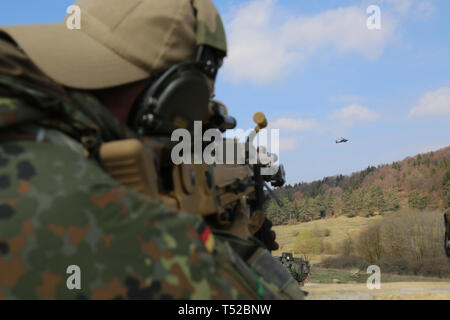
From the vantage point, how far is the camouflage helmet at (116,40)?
1.55 m

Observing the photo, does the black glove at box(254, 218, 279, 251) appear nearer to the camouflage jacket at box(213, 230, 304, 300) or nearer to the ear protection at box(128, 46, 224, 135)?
the camouflage jacket at box(213, 230, 304, 300)

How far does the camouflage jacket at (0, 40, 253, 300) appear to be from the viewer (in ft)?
3.51

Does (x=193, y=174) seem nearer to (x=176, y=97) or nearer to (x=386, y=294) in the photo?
(x=176, y=97)

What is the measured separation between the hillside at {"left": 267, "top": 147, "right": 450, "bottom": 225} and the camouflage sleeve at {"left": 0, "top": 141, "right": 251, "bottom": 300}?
24.3m

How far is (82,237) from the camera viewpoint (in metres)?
1.11

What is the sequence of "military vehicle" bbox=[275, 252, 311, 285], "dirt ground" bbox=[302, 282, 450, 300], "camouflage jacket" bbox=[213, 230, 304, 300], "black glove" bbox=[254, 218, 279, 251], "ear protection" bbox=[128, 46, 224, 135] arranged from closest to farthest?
"ear protection" bbox=[128, 46, 224, 135] → "camouflage jacket" bbox=[213, 230, 304, 300] → "black glove" bbox=[254, 218, 279, 251] → "dirt ground" bbox=[302, 282, 450, 300] → "military vehicle" bbox=[275, 252, 311, 285]

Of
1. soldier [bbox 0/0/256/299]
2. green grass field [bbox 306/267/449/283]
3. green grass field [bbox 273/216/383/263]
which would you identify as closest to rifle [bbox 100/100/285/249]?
soldier [bbox 0/0/256/299]

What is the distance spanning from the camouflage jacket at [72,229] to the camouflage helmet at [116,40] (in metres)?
0.30

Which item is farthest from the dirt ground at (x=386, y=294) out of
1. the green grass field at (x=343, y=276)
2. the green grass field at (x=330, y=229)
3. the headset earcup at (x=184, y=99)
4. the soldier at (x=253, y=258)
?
the green grass field at (x=330, y=229)

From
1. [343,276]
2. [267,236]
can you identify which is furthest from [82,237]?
[343,276]

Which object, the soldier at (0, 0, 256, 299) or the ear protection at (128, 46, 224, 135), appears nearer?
the soldier at (0, 0, 256, 299)

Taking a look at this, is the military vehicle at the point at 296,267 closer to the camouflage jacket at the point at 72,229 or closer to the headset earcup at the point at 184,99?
the headset earcup at the point at 184,99

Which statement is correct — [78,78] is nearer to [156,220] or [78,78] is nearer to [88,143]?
[88,143]
